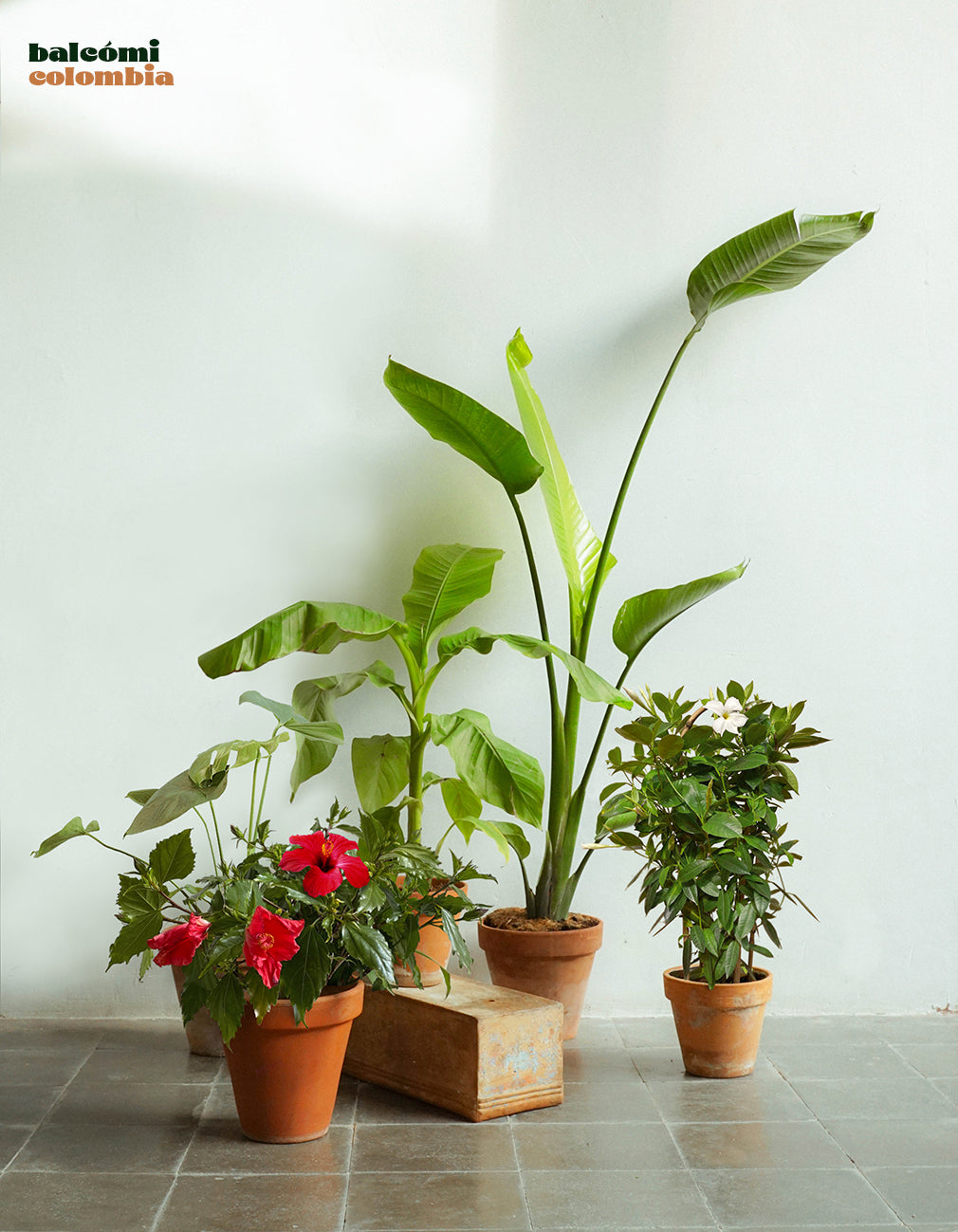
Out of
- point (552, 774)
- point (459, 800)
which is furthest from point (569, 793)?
point (459, 800)

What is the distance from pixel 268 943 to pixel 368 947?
7.6 inches


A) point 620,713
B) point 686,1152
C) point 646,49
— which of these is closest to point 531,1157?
point 686,1152

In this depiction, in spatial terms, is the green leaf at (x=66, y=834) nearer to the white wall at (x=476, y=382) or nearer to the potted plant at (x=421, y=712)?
the potted plant at (x=421, y=712)

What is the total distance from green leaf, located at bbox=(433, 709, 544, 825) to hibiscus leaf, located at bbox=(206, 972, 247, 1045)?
2.02 ft

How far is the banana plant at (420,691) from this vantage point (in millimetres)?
2410

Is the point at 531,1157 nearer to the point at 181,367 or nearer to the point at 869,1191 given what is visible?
the point at 869,1191

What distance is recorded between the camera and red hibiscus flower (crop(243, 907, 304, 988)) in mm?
1991

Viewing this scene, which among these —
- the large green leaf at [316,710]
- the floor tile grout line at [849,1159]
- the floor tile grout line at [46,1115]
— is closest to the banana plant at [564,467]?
the large green leaf at [316,710]

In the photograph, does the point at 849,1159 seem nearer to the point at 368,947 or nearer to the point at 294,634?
the point at 368,947

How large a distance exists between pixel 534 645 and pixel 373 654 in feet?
2.05

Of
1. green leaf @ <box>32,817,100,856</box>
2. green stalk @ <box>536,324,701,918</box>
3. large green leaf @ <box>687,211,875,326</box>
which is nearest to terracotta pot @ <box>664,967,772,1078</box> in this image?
green stalk @ <box>536,324,701,918</box>

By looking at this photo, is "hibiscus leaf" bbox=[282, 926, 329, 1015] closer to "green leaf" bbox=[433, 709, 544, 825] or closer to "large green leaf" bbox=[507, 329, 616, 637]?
"green leaf" bbox=[433, 709, 544, 825]

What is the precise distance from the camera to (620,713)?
2961 millimetres

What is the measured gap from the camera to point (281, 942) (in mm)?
2008
